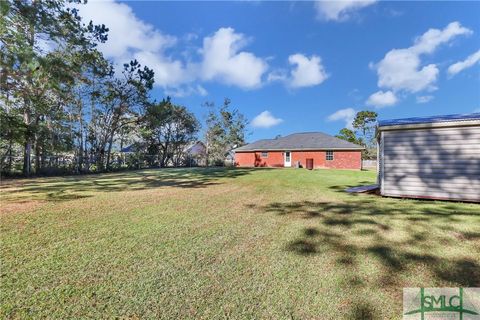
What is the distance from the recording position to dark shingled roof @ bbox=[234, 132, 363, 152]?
2309 centimetres

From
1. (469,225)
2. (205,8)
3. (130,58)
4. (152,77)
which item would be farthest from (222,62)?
(469,225)

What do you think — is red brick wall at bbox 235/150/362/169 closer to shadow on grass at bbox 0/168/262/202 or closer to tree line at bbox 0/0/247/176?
tree line at bbox 0/0/247/176

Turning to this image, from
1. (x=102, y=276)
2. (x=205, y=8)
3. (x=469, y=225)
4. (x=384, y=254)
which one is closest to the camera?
(x=102, y=276)

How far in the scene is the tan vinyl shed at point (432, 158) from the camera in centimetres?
592

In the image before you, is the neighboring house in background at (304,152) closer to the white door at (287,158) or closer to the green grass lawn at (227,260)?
the white door at (287,158)

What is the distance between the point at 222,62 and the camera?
2027 centimetres

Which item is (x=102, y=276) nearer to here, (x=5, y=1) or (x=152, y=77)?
(x=5, y=1)

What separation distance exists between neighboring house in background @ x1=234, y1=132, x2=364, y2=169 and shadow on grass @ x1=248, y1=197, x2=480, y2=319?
16.4 m

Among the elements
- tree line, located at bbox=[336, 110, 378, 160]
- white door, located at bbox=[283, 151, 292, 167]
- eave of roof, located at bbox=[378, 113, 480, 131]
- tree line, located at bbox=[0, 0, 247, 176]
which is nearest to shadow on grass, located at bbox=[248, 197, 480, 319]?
eave of roof, located at bbox=[378, 113, 480, 131]

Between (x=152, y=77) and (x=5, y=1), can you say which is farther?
(x=152, y=77)

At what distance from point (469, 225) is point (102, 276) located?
5.39m

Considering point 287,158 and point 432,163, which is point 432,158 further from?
point 287,158

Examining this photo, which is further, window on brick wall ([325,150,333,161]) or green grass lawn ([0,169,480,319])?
window on brick wall ([325,150,333,161])

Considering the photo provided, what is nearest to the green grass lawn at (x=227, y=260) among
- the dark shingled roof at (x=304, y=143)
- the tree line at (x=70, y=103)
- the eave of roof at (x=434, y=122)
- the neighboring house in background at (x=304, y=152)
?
the eave of roof at (x=434, y=122)
